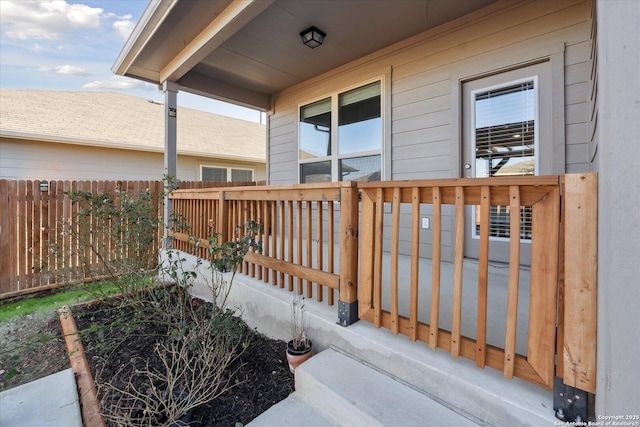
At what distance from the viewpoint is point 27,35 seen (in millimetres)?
9820

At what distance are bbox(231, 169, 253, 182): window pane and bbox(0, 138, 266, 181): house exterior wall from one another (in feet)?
4.71

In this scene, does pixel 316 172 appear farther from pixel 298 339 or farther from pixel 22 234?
pixel 22 234

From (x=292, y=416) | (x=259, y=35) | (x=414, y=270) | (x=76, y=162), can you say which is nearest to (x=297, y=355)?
(x=292, y=416)

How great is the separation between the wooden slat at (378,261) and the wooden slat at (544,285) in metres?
0.74

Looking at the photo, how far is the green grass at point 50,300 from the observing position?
322cm

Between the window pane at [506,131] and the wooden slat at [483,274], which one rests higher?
the window pane at [506,131]

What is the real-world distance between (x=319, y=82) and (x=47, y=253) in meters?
4.67

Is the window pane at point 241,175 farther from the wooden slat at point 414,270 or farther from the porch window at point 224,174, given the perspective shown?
the wooden slat at point 414,270

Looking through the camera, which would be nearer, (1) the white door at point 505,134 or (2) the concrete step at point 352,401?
(2) the concrete step at point 352,401

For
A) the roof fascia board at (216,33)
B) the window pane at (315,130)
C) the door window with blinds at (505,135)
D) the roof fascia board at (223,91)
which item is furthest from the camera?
the window pane at (315,130)

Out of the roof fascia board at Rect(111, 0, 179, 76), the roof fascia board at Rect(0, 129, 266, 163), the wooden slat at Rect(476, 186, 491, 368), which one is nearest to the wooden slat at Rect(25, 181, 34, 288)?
the roof fascia board at Rect(111, 0, 179, 76)
